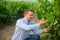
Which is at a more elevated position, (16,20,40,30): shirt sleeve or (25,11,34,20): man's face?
(25,11,34,20): man's face

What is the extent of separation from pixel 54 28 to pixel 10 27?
3.76 meters

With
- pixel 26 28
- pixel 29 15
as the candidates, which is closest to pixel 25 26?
pixel 26 28

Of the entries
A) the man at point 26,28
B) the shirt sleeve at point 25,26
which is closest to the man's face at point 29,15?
the man at point 26,28

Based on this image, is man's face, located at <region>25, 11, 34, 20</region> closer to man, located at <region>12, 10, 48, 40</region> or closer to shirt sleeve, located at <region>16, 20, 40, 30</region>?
man, located at <region>12, 10, 48, 40</region>

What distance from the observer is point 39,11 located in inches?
181

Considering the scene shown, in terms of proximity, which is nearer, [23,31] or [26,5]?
[23,31]

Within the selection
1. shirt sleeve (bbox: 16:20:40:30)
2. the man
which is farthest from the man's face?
shirt sleeve (bbox: 16:20:40:30)

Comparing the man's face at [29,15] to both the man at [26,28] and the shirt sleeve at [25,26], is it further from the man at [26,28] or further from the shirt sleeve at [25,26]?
the shirt sleeve at [25,26]

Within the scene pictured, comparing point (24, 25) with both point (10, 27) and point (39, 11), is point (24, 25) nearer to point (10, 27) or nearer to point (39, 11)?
point (39, 11)

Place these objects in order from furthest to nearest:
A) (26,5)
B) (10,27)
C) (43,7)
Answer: (26,5) < (10,27) < (43,7)

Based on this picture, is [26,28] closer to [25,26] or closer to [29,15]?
[25,26]

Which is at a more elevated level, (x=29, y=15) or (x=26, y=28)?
(x=29, y=15)

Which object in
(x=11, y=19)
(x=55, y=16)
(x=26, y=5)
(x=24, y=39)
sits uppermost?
(x=26, y=5)

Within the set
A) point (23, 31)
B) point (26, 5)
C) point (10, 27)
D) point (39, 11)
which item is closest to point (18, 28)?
point (23, 31)
